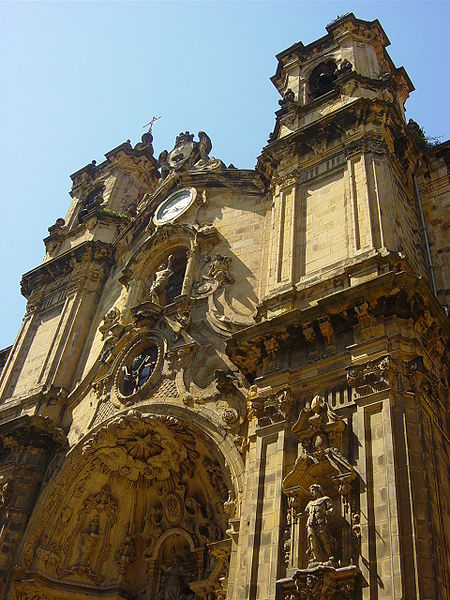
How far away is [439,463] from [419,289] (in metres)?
2.66

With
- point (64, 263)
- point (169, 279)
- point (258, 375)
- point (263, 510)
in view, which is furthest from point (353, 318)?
point (64, 263)

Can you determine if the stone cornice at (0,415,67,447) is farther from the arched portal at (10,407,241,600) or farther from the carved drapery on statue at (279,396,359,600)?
the carved drapery on statue at (279,396,359,600)

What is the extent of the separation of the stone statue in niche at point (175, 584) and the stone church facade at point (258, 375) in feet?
0.14

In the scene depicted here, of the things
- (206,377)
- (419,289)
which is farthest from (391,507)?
(206,377)

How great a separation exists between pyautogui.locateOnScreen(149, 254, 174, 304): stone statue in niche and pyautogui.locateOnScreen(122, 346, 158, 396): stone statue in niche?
4.74ft

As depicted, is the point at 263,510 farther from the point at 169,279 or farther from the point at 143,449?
the point at 169,279

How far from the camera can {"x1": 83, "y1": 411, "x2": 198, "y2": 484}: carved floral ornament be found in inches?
529

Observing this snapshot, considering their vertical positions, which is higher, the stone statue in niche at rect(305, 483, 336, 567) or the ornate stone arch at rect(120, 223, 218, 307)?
the ornate stone arch at rect(120, 223, 218, 307)

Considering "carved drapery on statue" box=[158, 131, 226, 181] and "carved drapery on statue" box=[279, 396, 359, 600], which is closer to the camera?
"carved drapery on statue" box=[279, 396, 359, 600]

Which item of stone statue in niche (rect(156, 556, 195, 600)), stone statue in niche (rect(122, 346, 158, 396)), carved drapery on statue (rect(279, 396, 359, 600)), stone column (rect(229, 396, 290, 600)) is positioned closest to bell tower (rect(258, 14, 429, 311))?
stone column (rect(229, 396, 290, 600))

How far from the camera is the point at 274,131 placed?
17312 mm

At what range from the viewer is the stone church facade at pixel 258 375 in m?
8.95

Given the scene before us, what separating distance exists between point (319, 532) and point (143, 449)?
21.1ft

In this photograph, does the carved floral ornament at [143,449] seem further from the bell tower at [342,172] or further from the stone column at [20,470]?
the bell tower at [342,172]
